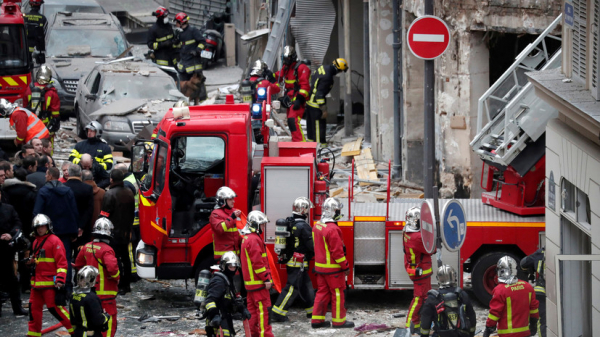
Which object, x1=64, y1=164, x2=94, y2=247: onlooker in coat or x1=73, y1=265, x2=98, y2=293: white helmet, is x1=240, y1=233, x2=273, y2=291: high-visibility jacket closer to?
x1=73, y1=265, x2=98, y2=293: white helmet

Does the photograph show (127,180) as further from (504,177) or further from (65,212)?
(504,177)

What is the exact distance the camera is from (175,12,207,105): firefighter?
20.9 meters

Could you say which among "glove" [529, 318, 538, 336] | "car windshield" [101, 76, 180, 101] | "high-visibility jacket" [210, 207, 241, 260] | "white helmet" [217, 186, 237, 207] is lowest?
"glove" [529, 318, 538, 336]

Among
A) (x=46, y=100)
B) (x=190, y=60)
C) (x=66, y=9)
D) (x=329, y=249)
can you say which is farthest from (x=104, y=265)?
(x=66, y=9)

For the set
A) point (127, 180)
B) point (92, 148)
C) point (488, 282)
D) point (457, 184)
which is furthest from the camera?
point (457, 184)

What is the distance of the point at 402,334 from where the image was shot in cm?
833

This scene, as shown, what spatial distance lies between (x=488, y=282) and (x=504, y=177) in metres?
1.31

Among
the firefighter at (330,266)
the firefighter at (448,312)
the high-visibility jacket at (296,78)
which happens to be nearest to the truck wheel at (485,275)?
the firefighter at (330,266)

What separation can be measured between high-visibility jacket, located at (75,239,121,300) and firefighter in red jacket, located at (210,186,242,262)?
1217 millimetres

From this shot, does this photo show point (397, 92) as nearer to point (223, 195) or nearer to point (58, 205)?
point (223, 195)

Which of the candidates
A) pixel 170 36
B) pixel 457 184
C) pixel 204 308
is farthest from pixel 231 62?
pixel 204 308

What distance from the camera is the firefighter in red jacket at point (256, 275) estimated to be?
952 centimetres

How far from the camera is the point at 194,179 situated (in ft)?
36.8

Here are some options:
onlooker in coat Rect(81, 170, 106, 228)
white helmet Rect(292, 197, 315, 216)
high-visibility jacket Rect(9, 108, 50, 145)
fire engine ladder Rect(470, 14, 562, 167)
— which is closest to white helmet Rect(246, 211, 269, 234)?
white helmet Rect(292, 197, 315, 216)
